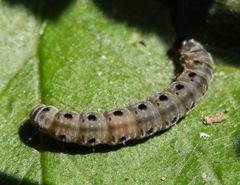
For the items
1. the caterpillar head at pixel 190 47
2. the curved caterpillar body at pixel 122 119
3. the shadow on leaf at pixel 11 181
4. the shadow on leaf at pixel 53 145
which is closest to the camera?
the shadow on leaf at pixel 11 181

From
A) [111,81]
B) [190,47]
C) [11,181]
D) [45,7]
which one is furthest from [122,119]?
[45,7]

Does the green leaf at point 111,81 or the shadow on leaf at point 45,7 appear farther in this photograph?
the shadow on leaf at point 45,7

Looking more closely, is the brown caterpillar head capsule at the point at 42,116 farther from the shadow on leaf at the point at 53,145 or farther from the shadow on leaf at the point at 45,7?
the shadow on leaf at the point at 45,7

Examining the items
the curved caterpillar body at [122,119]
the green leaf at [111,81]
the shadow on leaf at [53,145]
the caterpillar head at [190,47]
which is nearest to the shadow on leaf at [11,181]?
the green leaf at [111,81]

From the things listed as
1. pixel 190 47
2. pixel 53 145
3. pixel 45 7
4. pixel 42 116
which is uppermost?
pixel 190 47

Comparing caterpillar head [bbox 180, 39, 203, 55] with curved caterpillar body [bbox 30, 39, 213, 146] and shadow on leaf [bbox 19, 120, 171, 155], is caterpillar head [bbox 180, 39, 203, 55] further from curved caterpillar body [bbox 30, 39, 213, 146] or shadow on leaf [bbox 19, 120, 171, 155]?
shadow on leaf [bbox 19, 120, 171, 155]

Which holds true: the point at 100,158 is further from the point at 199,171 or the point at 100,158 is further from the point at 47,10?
the point at 47,10

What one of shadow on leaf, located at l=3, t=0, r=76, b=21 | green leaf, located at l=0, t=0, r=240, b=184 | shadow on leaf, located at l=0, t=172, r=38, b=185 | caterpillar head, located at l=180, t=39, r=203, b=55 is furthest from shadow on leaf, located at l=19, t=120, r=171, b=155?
shadow on leaf, located at l=3, t=0, r=76, b=21

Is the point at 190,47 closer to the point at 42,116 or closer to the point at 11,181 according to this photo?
the point at 42,116
